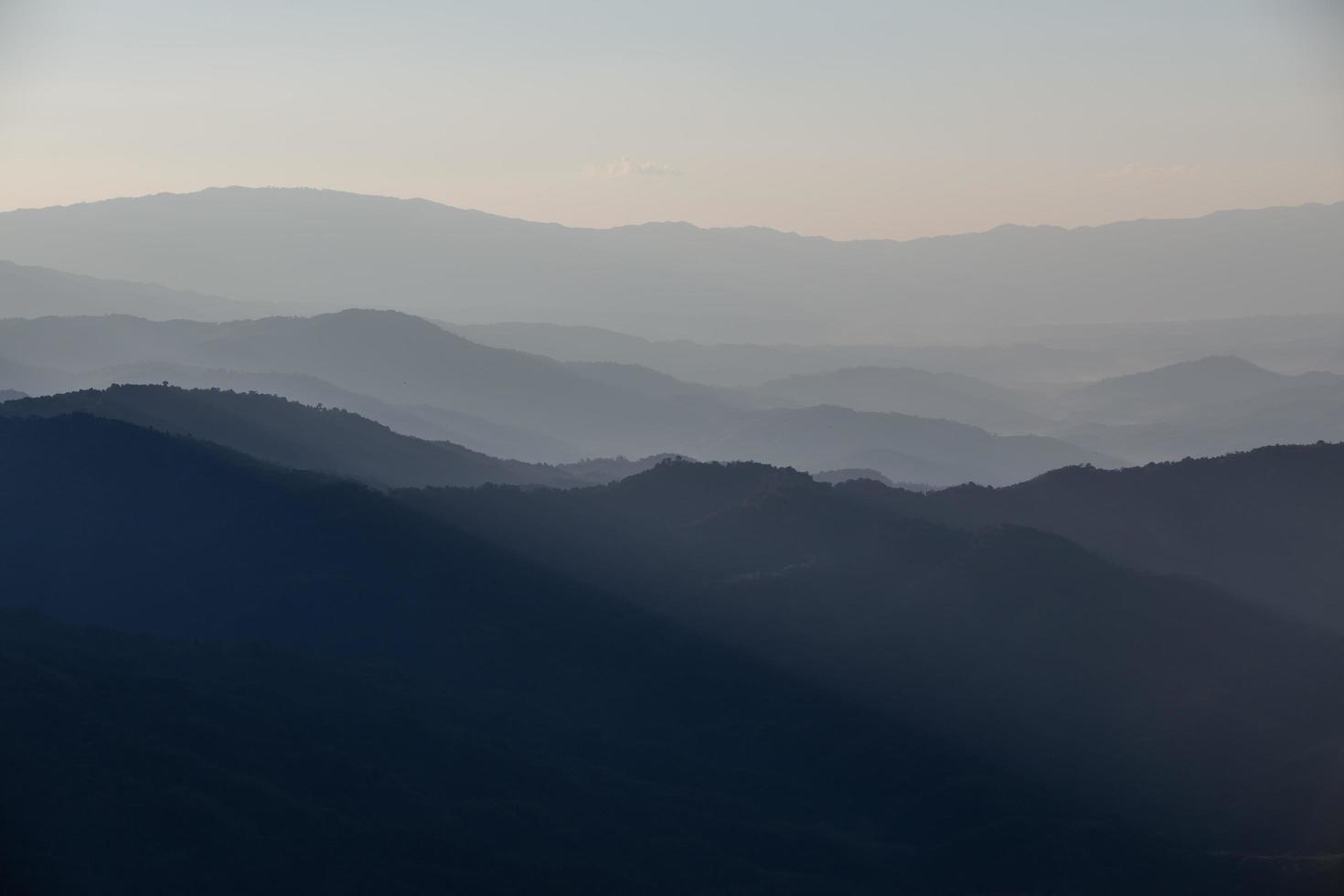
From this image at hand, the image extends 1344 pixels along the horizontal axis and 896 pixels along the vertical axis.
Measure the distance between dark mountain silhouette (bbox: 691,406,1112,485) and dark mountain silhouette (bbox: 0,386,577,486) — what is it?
229ft

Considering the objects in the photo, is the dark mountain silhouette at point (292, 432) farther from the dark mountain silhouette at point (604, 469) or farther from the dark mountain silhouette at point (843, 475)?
the dark mountain silhouette at point (843, 475)

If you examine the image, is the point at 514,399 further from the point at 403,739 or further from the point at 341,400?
the point at 403,739

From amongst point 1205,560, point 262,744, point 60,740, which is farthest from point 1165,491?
point 60,740

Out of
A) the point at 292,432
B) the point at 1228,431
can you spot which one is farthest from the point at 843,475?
the point at 1228,431

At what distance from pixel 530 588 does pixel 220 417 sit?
23.6 m

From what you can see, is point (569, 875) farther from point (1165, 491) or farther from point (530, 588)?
point (1165, 491)

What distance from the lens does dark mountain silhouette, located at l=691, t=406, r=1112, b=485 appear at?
139000 mm

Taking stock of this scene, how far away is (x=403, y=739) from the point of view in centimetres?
3250

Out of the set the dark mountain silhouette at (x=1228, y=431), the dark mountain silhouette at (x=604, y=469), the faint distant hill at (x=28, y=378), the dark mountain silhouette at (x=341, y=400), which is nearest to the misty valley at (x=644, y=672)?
the dark mountain silhouette at (x=604, y=469)

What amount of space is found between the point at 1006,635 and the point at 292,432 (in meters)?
33.7

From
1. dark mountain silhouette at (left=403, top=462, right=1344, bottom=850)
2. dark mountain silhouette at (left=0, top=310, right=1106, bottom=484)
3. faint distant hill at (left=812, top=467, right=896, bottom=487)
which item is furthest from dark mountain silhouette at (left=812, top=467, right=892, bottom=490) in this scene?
dark mountain silhouette at (left=403, top=462, right=1344, bottom=850)

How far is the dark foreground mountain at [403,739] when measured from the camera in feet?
87.8

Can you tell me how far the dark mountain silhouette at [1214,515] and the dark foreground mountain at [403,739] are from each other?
19.3 metres

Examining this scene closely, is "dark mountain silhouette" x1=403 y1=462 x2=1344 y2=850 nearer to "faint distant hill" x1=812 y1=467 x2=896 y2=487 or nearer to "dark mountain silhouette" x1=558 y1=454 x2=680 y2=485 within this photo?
"dark mountain silhouette" x1=558 y1=454 x2=680 y2=485
